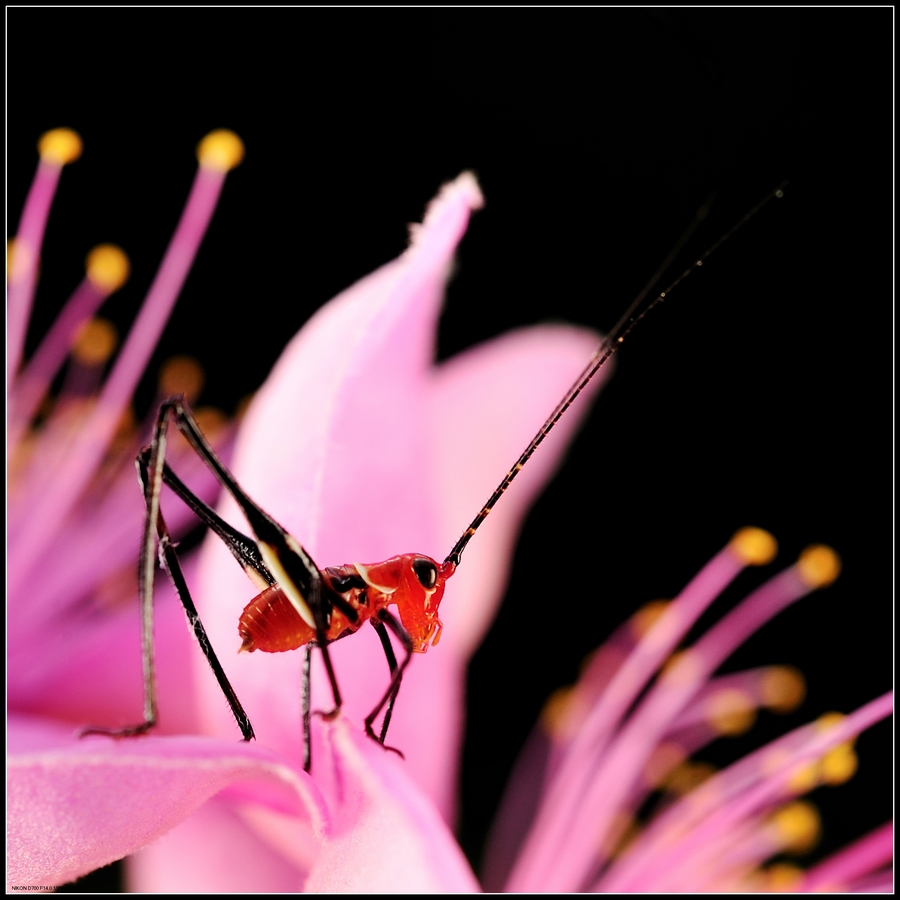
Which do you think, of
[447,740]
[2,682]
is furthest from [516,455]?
[2,682]

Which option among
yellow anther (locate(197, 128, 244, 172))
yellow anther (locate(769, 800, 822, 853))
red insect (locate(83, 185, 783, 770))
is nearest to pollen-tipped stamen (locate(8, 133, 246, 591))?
yellow anther (locate(197, 128, 244, 172))

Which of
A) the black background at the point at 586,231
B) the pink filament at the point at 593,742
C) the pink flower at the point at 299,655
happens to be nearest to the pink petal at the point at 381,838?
the pink flower at the point at 299,655

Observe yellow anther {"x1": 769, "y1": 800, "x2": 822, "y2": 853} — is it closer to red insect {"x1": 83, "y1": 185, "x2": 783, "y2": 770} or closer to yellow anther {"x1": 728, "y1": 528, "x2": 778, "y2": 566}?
yellow anther {"x1": 728, "y1": 528, "x2": 778, "y2": 566}

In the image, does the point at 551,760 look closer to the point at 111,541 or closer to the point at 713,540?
the point at 713,540

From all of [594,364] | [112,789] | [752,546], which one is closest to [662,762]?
[752,546]

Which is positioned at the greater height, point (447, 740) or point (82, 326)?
point (82, 326)

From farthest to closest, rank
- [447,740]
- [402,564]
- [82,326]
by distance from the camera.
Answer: [82,326], [447,740], [402,564]
